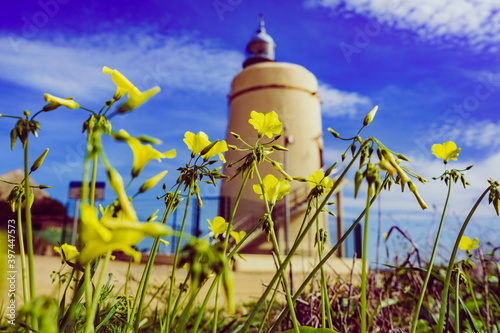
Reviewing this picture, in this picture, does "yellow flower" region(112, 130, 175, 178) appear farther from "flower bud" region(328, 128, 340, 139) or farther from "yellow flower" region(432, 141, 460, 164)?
"yellow flower" region(432, 141, 460, 164)

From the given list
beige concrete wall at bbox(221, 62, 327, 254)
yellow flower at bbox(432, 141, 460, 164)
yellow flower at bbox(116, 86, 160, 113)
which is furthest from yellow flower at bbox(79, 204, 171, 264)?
beige concrete wall at bbox(221, 62, 327, 254)

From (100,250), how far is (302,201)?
42.3 ft

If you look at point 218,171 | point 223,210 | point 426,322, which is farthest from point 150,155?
point 223,210

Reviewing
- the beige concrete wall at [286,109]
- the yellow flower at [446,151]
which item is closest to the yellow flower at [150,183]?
the yellow flower at [446,151]

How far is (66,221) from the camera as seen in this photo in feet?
38.9

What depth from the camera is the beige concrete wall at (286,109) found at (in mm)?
13039

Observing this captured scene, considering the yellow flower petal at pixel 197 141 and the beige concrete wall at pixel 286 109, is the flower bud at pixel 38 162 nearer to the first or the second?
the yellow flower petal at pixel 197 141

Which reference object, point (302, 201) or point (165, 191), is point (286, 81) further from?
point (165, 191)

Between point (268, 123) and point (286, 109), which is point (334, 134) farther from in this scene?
point (286, 109)

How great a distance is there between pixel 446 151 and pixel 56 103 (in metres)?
0.99

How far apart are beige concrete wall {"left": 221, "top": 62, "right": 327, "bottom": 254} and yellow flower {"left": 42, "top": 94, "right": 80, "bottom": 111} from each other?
39.6 feet

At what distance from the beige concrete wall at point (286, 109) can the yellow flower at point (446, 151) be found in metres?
11.6

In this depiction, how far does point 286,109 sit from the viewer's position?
13.3 meters

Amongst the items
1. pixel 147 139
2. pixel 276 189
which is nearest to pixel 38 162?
pixel 147 139
